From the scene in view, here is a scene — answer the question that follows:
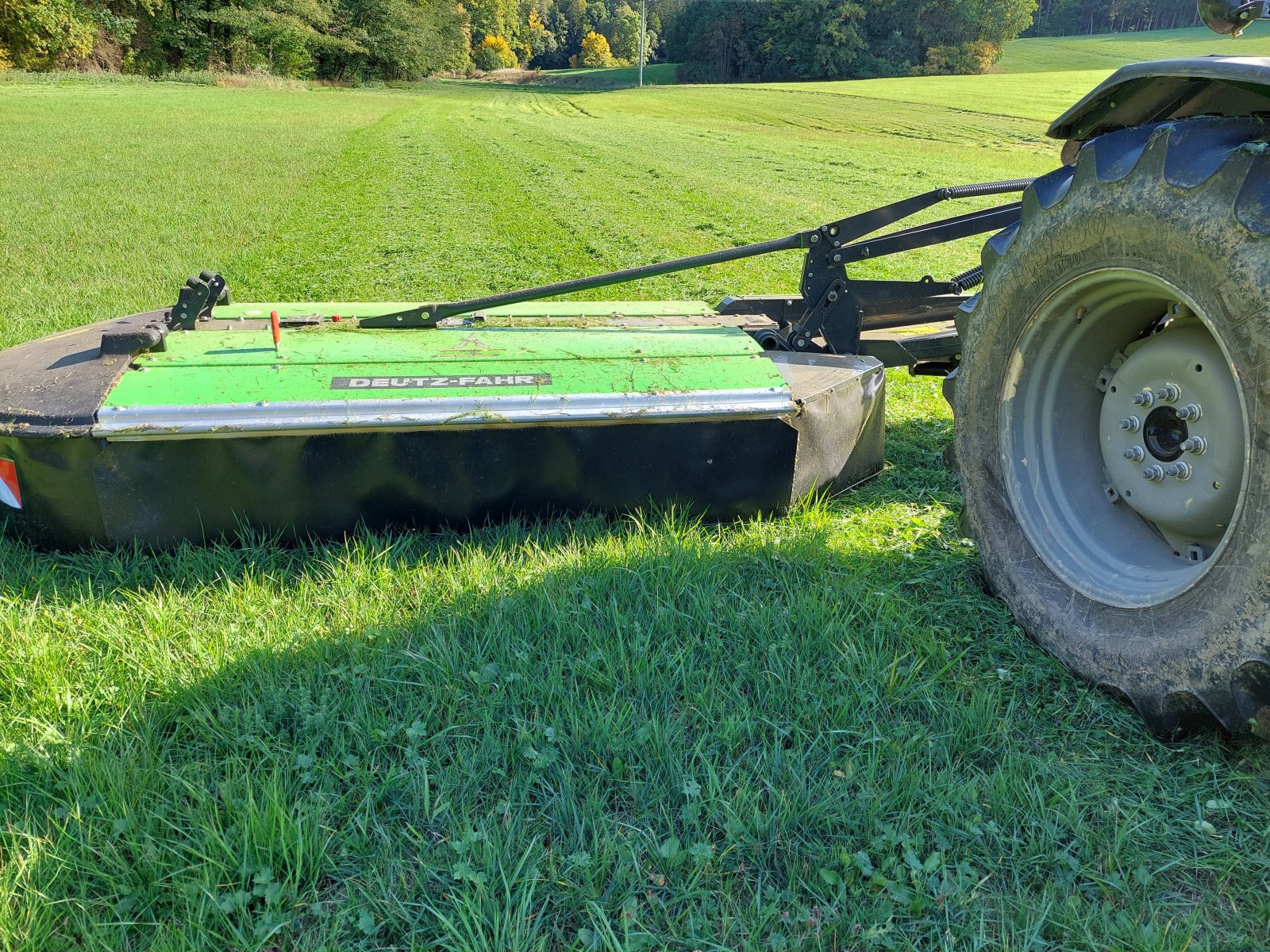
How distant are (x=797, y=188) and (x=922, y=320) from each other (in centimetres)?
893

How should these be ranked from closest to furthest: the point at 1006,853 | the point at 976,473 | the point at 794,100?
the point at 1006,853 < the point at 976,473 < the point at 794,100

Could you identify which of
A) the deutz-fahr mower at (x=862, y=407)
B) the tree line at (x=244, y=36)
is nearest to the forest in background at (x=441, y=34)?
the tree line at (x=244, y=36)

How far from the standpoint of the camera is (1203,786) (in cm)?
184

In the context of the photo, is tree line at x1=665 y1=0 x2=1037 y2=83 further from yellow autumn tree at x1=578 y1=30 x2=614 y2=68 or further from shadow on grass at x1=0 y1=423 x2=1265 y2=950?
shadow on grass at x1=0 y1=423 x2=1265 y2=950

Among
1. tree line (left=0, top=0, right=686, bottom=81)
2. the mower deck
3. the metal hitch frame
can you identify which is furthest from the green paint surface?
tree line (left=0, top=0, right=686, bottom=81)

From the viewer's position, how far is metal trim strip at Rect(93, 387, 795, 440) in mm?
2492

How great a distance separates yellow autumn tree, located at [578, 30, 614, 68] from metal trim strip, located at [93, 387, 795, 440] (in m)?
96.7

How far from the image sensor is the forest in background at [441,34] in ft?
126

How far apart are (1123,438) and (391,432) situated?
1921 millimetres

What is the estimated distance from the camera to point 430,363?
2.89 metres

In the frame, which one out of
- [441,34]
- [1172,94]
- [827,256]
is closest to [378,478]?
[827,256]

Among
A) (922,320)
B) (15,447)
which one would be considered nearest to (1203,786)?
(922,320)

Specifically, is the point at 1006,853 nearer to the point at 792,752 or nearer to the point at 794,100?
Answer: the point at 792,752

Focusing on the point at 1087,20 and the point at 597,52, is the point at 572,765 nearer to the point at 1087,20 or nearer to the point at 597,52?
the point at 1087,20
